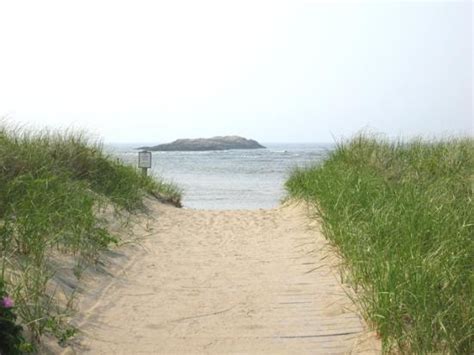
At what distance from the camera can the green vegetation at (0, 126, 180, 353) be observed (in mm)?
4340

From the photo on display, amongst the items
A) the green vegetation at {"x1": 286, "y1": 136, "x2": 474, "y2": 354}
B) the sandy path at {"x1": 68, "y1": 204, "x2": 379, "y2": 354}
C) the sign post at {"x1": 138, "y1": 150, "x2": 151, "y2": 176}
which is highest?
the sign post at {"x1": 138, "y1": 150, "x2": 151, "y2": 176}

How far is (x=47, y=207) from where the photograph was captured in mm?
6297

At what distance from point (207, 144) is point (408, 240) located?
6940 centimetres

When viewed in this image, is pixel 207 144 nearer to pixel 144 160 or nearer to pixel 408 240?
pixel 144 160

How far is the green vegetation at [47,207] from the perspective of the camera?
434cm

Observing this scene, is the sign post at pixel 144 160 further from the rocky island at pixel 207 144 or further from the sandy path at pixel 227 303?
the rocky island at pixel 207 144

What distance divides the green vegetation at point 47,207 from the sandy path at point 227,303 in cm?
47

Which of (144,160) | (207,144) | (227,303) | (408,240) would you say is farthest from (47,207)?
(207,144)

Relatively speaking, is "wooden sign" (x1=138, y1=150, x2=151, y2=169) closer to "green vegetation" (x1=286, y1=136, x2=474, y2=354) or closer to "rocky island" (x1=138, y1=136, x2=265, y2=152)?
"green vegetation" (x1=286, y1=136, x2=474, y2=354)

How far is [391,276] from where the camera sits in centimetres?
431

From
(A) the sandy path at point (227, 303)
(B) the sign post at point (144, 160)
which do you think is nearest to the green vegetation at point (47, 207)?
(A) the sandy path at point (227, 303)

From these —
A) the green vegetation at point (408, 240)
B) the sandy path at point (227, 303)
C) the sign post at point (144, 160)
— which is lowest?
the sandy path at point (227, 303)

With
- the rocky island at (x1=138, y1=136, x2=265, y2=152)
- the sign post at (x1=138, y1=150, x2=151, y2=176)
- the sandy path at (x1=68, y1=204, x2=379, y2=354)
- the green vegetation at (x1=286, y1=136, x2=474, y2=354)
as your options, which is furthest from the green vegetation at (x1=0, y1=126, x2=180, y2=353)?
the rocky island at (x1=138, y1=136, x2=265, y2=152)

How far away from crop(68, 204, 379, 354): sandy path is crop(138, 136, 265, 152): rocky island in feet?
200
